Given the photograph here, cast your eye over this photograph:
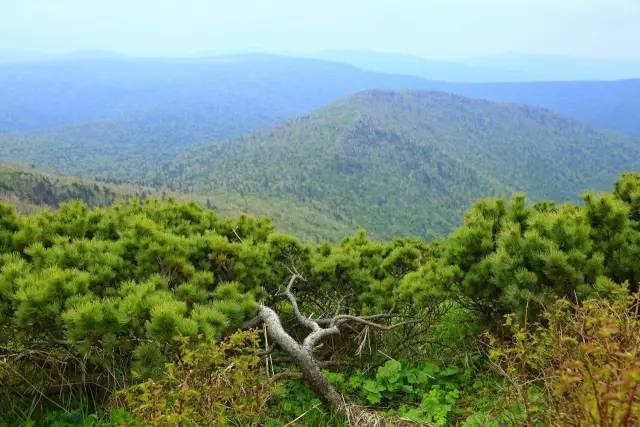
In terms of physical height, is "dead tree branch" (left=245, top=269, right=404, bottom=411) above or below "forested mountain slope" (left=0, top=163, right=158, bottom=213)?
above

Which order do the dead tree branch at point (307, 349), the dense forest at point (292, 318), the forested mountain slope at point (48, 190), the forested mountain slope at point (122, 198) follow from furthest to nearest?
the forested mountain slope at point (122, 198), the forested mountain slope at point (48, 190), the dead tree branch at point (307, 349), the dense forest at point (292, 318)

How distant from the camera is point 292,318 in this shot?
6.33 meters

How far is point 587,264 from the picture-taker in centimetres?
511

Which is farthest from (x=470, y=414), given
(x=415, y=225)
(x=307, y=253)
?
(x=415, y=225)

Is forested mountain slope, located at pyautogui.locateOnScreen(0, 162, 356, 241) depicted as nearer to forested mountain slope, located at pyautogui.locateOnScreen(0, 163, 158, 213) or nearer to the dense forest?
forested mountain slope, located at pyautogui.locateOnScreen(0, 163, 158, 213)

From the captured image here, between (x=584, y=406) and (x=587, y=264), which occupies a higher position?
(x=584, y=406)

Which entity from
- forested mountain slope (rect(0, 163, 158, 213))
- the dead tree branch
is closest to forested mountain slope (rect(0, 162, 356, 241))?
forested mountain slope (rect(0, 163, 158, 213))

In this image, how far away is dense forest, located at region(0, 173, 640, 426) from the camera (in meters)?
3.70

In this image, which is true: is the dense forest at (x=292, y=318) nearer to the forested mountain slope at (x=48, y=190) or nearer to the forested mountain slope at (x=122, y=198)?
the forested mountain slope at (x=122, y=198)

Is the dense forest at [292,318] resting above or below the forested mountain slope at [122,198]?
above

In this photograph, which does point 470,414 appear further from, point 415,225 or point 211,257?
point 415,225

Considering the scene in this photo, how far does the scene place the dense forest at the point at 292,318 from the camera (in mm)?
3701

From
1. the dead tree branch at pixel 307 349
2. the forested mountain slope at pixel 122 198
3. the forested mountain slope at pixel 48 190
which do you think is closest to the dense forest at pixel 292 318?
the dead tree branch at pixel 307 349

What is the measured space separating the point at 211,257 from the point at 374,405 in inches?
91.9
